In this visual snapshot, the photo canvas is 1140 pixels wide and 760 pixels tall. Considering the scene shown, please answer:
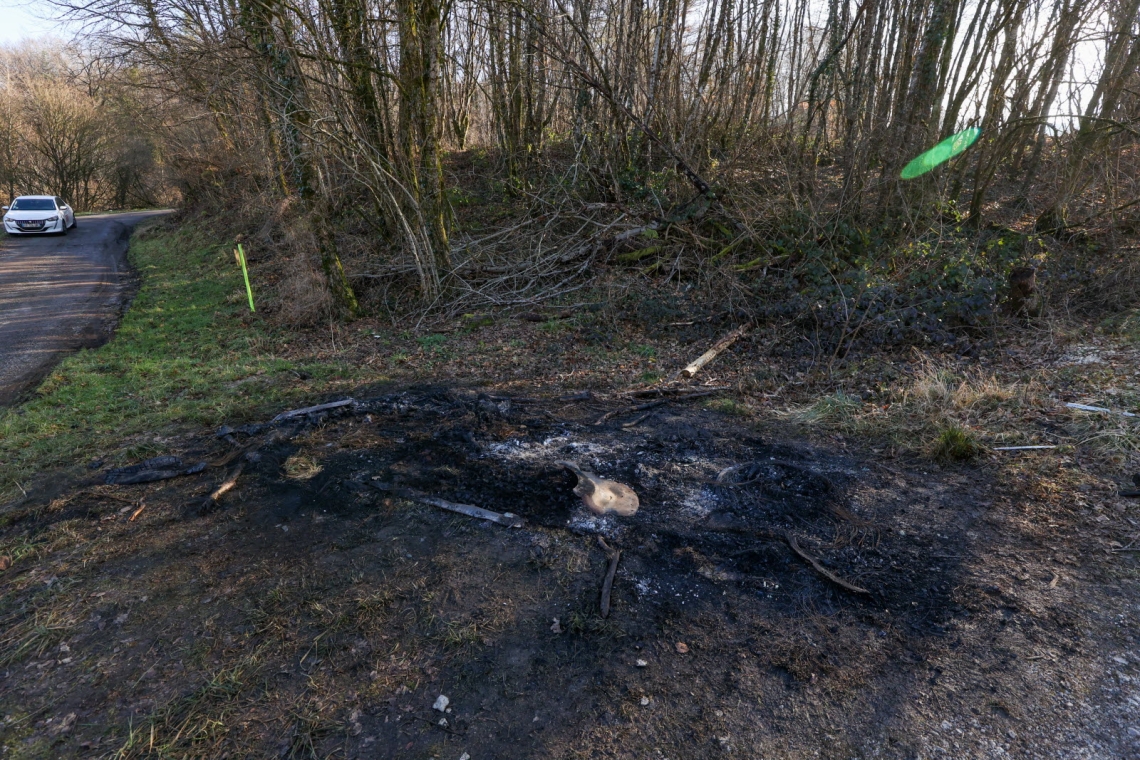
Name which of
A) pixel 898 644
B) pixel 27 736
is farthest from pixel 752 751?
pixel 27 736

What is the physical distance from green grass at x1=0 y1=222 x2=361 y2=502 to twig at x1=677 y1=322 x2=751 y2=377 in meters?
4.40

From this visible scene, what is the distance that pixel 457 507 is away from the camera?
475 cm

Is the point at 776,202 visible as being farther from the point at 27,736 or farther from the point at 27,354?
the point at 27,354

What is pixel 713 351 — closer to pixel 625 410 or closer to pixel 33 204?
pixel 625 410

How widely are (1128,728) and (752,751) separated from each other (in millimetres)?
1827

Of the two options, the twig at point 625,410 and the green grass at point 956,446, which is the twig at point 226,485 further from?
the green grass at point 956,446

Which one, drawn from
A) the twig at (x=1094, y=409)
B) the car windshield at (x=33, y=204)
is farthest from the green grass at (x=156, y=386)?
the car windshield at (x=33, y=204)

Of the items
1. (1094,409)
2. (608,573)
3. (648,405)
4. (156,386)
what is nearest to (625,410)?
(648,405)

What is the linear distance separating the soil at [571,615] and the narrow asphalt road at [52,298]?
505 cm

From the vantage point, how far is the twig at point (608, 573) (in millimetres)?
3686

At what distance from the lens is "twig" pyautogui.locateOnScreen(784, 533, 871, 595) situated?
3.85 metres

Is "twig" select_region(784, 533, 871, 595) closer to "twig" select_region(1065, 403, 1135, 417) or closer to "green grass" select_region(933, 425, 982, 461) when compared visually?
"green grass" select_region(933, 425, 982, 461)

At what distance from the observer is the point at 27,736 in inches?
115

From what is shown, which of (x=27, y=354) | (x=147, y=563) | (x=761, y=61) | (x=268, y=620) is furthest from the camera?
(x=761, y=61)
